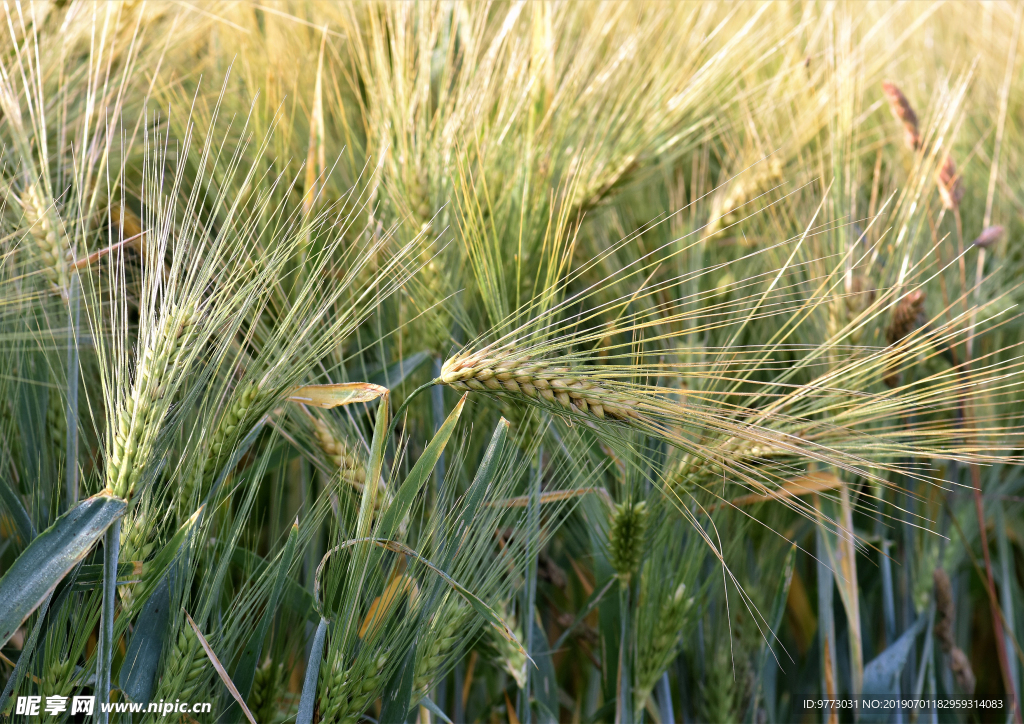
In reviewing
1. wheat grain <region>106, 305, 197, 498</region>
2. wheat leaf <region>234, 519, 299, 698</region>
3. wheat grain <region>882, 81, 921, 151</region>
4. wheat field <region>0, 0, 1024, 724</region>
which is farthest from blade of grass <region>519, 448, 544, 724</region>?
wheat grain <region>882, 81, 921, 151</region>

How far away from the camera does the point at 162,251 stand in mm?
570

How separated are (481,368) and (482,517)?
17cm

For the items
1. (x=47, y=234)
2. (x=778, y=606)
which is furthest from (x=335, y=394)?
(x=778, y=606)

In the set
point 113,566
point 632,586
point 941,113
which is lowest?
point 632,586

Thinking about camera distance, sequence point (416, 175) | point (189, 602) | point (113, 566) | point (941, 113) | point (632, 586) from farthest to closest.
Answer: point (941, 113) < point (632, 586) < point (416, 175) < point (189, 602) < point (113, 566)

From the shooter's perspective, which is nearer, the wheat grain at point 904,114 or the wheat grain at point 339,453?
the wheat grain at point 339,453

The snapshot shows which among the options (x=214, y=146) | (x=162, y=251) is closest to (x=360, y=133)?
(x=214, y=146)

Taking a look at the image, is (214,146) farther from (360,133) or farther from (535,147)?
(535,147)

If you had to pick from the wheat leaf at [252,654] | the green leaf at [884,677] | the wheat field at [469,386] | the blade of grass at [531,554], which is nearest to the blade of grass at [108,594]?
the wheat field at [469,386]

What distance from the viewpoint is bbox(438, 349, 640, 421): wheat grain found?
1.84 ft

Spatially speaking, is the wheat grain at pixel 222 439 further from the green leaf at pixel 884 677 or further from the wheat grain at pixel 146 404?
the green leaf at pixel 884 677

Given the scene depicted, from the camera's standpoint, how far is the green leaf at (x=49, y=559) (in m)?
0.49

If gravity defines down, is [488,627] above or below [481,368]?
below

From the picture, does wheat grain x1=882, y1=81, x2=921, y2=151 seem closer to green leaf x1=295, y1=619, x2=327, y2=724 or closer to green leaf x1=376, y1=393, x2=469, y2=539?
green leaf x1=376, y1=393, x2=469, y2=539
